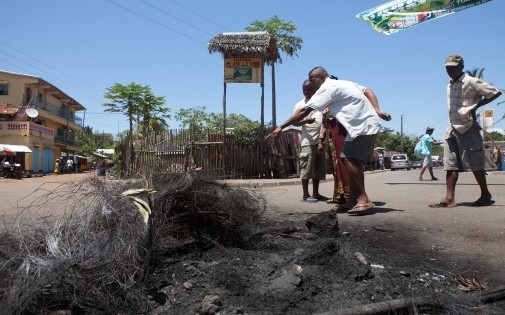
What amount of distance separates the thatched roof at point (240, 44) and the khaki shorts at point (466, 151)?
980 cm

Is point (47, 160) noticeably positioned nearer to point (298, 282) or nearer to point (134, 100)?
point (134, 100)

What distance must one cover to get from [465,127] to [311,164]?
6.93 ft

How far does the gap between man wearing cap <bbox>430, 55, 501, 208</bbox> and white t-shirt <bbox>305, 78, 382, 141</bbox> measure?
1219mm

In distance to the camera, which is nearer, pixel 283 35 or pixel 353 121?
pixel 353 121

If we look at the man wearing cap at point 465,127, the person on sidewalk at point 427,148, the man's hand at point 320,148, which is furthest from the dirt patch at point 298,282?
the person on sidewalk at point 427,148

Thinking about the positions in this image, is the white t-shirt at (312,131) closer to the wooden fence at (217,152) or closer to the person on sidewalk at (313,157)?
the person on sidewalk at (313,157)

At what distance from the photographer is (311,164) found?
645 cm

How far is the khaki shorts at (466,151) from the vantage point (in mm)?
5250

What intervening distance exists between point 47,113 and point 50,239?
50.6 meters

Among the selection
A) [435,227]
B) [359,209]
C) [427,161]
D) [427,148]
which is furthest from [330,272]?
[427,161]

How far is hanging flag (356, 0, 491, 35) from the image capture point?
9352mm

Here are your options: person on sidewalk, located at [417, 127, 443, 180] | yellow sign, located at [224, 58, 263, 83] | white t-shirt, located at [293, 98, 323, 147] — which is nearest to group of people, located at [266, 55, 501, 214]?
white t-shirt, located at [293, 98, 323, 147]

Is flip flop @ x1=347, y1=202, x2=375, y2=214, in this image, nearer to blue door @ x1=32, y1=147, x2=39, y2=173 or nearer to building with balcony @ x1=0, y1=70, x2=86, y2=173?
building with balcony @ x1=0, y1=70, x2=86, y2=173

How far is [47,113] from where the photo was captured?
47875mm
